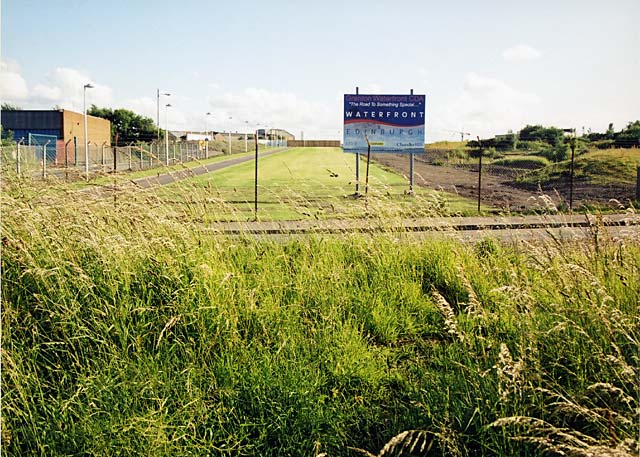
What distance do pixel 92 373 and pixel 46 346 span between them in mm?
637

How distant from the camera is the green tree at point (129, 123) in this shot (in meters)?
95.2

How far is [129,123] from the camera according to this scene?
318ft

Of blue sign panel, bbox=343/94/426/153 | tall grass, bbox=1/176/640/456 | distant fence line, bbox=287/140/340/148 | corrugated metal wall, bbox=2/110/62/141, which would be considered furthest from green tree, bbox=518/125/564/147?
distant fence line, bbox=287/140/340/148

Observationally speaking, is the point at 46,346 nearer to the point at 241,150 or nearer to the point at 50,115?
the point at 50,115

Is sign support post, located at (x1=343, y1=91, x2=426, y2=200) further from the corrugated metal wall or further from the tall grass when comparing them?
the corrugated metal wall

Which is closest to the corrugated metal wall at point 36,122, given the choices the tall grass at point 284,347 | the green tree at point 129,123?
the green tree at point 129,123

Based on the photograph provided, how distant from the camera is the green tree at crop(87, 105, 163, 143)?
95.2m

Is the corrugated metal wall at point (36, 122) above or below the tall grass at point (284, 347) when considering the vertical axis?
above

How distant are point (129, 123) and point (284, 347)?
9822 centimetres

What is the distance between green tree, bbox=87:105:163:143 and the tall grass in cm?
9299

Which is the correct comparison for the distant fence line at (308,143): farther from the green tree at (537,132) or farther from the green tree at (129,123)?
the green tree at (537,132)

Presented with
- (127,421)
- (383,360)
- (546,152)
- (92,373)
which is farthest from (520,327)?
(546,152)

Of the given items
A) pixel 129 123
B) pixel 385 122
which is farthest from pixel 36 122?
pixel 385 122

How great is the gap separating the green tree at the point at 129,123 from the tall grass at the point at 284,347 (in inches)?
3661
